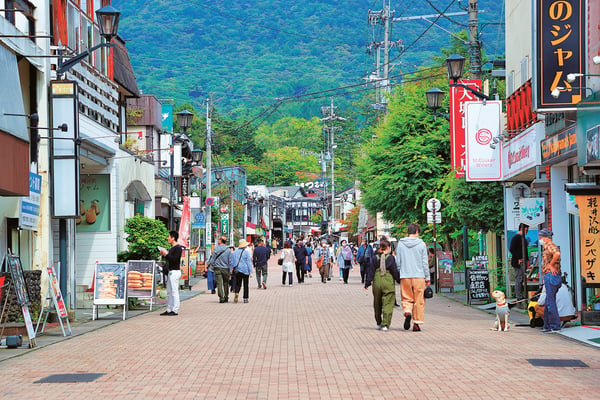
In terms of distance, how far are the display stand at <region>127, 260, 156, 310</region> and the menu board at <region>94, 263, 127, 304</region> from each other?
1.34 metres

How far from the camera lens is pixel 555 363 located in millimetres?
11867

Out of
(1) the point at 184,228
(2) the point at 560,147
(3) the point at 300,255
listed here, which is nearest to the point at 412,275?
(2) the point at 560,147

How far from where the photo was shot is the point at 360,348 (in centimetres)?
1391

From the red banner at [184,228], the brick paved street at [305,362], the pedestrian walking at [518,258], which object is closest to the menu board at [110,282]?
the brick paved street at [305,362]

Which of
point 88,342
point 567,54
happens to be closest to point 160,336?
point 88,342

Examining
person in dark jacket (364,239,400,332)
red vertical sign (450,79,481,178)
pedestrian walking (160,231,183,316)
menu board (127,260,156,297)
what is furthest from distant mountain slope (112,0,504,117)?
person in dark jacket (364,239,400,332)

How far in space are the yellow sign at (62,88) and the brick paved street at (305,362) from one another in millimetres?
4947

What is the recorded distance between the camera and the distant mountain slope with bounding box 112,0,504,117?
12938 cm

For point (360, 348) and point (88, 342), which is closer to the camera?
point (360, 348)

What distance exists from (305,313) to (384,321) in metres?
5.23

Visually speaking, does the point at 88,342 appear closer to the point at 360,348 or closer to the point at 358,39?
the point at 360,348

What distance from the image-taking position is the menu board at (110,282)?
21016mm

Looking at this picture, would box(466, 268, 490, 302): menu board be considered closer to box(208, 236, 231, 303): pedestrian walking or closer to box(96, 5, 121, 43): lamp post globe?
box(208, 236, 231, 303): pedestrian walking

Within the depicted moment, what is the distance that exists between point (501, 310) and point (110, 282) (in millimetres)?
9093
